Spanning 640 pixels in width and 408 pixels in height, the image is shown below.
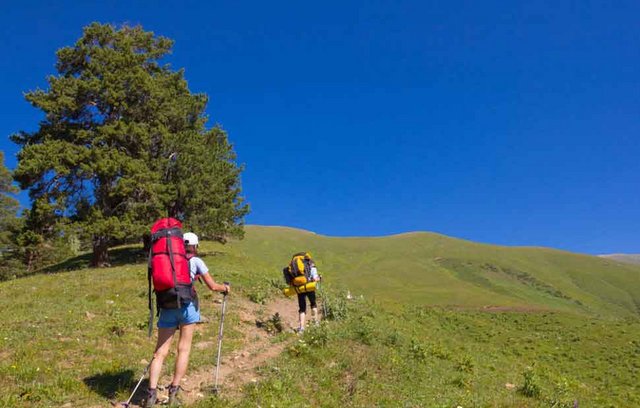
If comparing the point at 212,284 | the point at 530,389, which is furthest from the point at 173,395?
the point at 530,389

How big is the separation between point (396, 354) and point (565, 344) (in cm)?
2274

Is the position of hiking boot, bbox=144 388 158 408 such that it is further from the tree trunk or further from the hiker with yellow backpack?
the tree trunk

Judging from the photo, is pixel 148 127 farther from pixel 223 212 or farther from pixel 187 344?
pixel 187 344

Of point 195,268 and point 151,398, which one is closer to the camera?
point 151,398

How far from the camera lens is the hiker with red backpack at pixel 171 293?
26.4 feet

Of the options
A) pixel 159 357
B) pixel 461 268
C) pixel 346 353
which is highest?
pixel 461 268

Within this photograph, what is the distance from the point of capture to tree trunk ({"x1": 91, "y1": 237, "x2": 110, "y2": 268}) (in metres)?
33.5

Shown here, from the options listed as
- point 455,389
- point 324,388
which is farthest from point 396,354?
point 324,388

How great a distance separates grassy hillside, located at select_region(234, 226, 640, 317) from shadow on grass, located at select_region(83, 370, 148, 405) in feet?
247

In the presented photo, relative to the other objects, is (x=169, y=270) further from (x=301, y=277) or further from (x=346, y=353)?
(x=301, y=277)

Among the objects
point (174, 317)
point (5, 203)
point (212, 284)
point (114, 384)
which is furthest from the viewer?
point (5, 203)

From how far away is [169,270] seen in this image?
8.05 meters

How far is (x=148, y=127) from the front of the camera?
36.1 m

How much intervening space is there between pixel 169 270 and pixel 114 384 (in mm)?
3165
